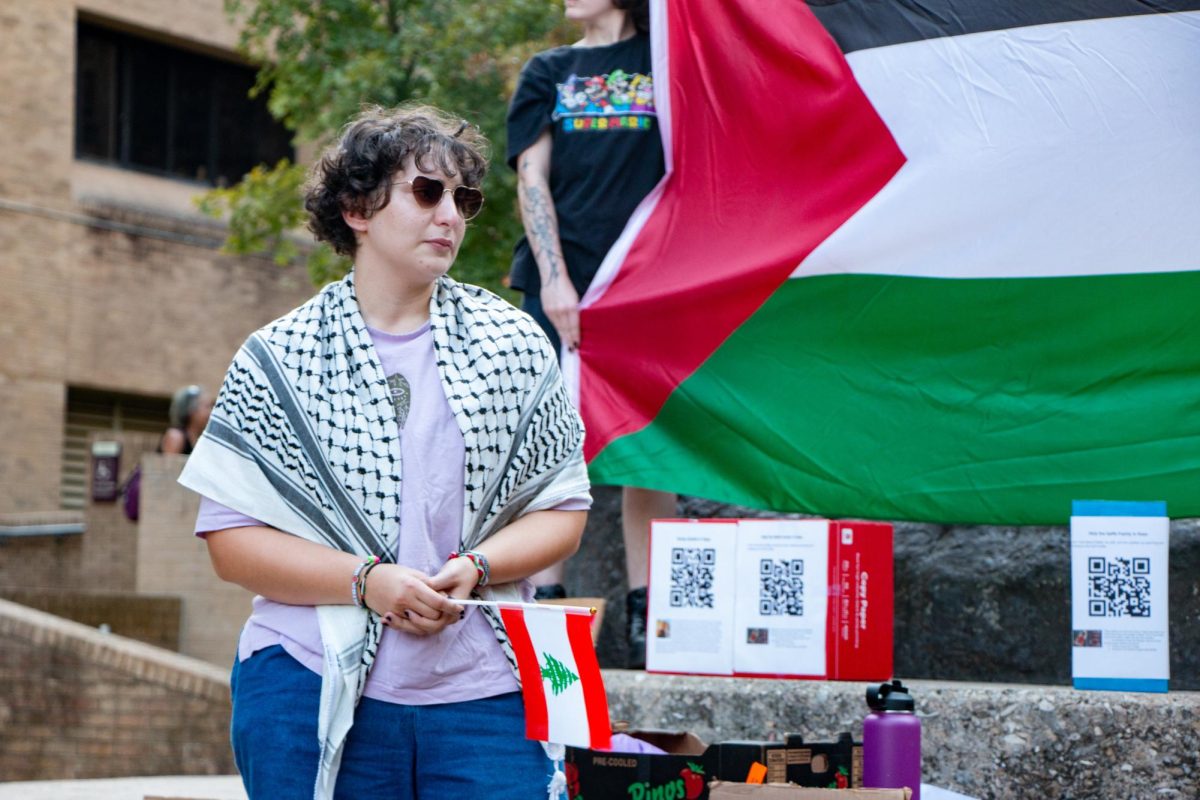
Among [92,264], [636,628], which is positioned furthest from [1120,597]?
[92,264]

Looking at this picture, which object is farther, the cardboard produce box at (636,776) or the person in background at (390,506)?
the cardboard produce box at (636,776)

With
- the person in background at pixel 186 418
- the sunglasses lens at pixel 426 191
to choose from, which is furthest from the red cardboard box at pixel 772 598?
the person in background at pixel 186 418

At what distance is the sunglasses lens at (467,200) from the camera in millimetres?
3012

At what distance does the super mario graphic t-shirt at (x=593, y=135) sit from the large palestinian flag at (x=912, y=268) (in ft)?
0.21

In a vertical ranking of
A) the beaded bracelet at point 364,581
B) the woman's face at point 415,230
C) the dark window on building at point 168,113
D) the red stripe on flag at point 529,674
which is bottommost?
the red stripe on flag at point 529,674

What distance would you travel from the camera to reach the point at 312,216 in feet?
10.2

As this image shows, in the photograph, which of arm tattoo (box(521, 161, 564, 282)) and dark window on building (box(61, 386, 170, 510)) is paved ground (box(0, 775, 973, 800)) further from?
dark window on building (box(61, 386, 170, 510))

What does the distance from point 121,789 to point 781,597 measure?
9.56 feet

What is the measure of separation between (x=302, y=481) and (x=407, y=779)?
52 cm

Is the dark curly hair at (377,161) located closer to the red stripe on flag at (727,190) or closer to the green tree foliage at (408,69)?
the red stripe on flag at (727,190)

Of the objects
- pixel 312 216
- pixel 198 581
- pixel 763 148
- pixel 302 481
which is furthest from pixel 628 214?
pixel 198 581

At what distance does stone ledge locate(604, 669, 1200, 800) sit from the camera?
4.10 m

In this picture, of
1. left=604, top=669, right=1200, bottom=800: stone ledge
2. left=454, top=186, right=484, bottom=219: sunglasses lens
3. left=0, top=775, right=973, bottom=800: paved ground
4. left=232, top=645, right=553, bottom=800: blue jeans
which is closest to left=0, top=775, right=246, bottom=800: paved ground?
left=0, top=775, right=973, bottom=800: paved ground

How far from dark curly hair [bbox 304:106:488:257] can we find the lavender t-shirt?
307 millimetres
